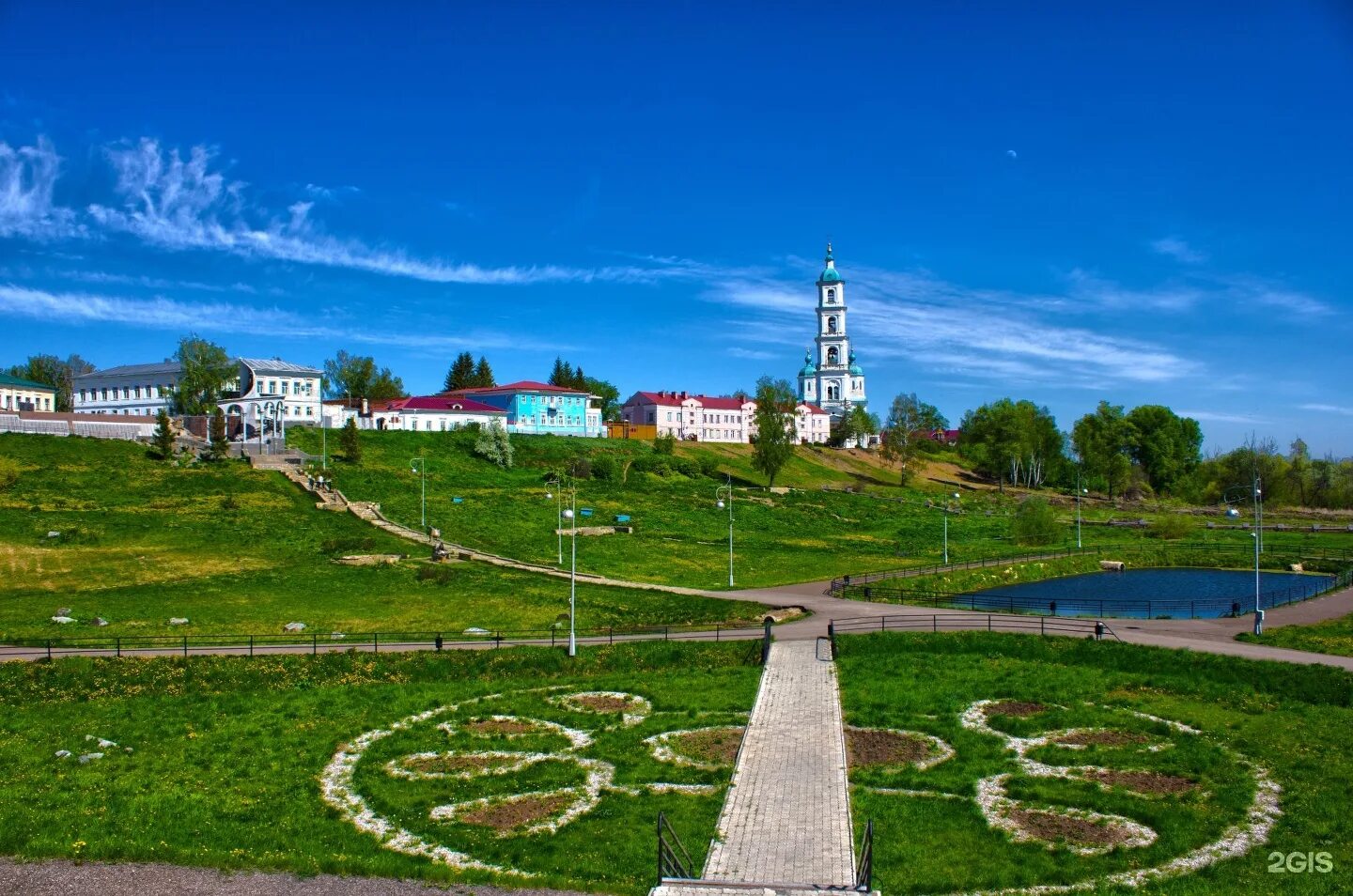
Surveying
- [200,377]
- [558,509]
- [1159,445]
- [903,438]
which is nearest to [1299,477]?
[1159,445]

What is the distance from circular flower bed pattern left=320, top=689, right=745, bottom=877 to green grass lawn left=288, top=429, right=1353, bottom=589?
28.4m

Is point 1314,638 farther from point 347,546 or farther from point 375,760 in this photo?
point 347,546

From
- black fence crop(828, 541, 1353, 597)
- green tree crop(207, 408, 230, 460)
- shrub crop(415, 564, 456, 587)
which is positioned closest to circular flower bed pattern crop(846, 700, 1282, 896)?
black fence crop(828, 541, 1353, 597)

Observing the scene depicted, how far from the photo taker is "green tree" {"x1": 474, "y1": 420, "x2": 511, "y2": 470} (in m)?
103

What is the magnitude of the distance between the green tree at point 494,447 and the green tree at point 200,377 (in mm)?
27733

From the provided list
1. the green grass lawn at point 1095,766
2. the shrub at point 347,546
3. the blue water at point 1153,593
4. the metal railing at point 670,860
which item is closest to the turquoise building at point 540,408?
the shrub at point 347,546

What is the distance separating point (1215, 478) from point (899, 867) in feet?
474

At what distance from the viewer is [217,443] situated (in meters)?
83.2

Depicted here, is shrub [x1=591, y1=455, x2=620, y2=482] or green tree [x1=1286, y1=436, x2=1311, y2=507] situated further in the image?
green tree [x1=1286, y1=436, x2=1311, y2=507]

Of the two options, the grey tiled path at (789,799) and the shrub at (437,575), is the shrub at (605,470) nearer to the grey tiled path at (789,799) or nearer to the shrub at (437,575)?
the shrub at (437,575)

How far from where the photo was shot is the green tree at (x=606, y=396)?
176 m

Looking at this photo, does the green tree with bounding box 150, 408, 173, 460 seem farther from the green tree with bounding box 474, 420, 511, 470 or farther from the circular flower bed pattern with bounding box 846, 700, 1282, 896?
the circular flower bed pattern with bounding box 846, 700, 1282, 896

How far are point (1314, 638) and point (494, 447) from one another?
79959 millimetres

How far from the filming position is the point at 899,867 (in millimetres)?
18234
